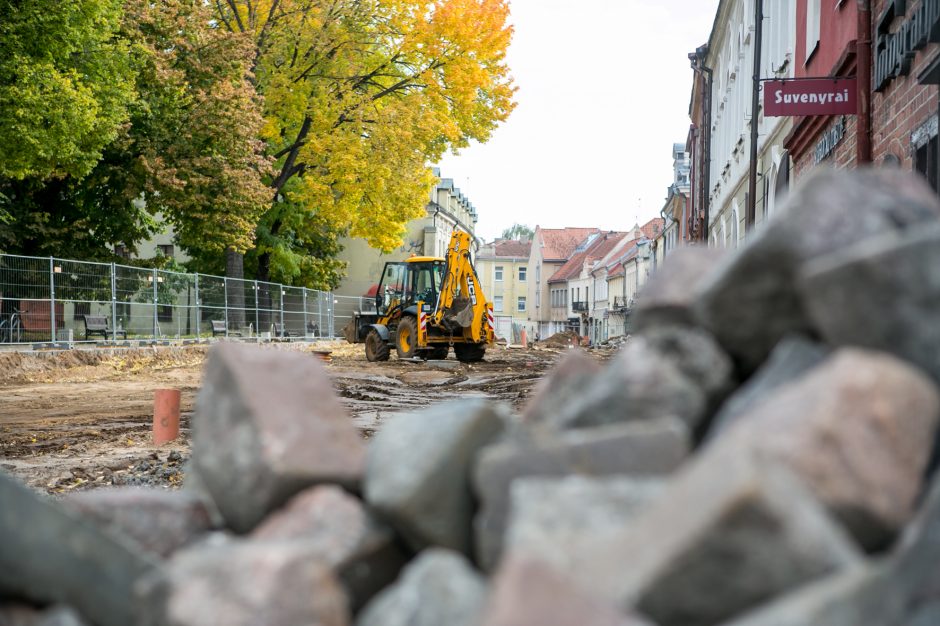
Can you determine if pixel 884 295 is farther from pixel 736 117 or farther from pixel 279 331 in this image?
pixel 279 331

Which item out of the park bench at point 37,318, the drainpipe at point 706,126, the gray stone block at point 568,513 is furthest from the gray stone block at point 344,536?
the drainpipe at point 706,126

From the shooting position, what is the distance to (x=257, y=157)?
94.6ft

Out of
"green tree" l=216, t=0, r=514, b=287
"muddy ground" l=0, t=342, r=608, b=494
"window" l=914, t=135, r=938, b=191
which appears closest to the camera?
"window" l=914, t=135, r=938, b=191

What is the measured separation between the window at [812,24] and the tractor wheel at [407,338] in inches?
526

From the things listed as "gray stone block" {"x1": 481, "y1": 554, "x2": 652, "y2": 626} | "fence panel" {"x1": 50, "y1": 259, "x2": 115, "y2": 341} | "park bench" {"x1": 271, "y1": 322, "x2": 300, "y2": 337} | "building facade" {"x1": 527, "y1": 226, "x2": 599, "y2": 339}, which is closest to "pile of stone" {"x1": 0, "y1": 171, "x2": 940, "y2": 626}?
"gray stone block" {"x1": 481, "y1": 554, "x2": 652, "y2": 626}

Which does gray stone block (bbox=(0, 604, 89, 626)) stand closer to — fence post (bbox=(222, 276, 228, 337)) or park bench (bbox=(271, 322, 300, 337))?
fence post (bbox=(222, 276, 228, 337))

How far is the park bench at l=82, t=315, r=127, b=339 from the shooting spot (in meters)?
22.7

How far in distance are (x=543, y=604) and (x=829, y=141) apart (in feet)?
39.9

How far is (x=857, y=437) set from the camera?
187 cm

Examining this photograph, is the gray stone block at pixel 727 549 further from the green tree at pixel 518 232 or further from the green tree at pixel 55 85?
the green tree at pixel 518 232

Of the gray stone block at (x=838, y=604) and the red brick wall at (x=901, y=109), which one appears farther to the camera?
the red brick wall at (x=901, y=109)

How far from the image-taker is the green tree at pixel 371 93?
106ft

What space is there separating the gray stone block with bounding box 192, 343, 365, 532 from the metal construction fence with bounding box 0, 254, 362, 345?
19.1 meters

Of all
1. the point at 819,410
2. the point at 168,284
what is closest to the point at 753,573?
the point at 819,410
